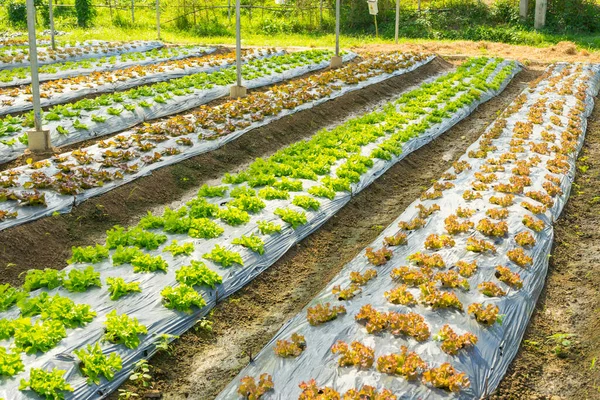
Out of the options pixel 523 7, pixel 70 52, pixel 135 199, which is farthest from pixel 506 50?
pixel 135 199

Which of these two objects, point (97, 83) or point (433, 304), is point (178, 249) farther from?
point (97, 83)

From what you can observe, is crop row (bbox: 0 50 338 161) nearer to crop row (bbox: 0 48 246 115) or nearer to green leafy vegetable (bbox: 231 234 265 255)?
crop row (bbox: 0 48 246 115)

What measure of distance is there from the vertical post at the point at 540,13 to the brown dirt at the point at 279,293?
30703 millimetres

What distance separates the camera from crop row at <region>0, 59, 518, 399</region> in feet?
21.0

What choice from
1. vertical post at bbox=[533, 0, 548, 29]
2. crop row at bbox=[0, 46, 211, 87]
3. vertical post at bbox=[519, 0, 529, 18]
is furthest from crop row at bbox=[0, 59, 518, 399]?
vertical post at bbox=[519, 0, 529, 18]

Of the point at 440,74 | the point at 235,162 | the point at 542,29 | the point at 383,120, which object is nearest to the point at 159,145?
the point at 235,162

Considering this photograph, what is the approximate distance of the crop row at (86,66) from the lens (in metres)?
22.0

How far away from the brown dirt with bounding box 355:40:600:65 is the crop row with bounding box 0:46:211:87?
11.7m

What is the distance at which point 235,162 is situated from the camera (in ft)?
47.1

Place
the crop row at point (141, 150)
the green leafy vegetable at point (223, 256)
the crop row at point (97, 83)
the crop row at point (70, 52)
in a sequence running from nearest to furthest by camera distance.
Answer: the green leafy vegetable at point (223, 256)
the crop row at point (141, 150)
the crop row at point (97, 83)
the crop row at point (70, 52)

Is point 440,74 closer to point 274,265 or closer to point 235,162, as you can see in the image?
point 235,162

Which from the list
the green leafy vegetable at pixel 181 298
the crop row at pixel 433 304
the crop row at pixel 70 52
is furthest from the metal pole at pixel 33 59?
the crop row at pixel 70 52

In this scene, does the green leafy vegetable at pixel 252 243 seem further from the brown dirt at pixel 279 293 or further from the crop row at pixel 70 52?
the crop row at pixel 70 52

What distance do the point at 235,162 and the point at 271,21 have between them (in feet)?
114
